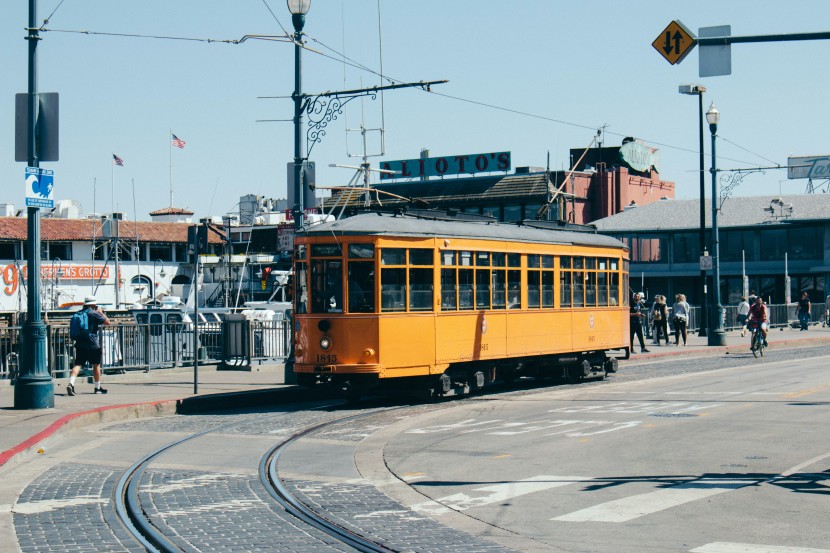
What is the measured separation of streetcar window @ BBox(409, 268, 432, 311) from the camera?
19.0m

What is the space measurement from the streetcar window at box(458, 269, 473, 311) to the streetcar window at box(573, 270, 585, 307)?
4.08 m

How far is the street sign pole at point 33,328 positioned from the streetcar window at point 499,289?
7.95 metres

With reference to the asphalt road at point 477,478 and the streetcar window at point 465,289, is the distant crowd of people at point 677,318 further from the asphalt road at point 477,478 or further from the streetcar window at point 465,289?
the asphalt road at point 477,478

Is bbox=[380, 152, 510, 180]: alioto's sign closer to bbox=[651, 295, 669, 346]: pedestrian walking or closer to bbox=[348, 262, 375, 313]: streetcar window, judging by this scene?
bbox=[651, 295, 669, 346]: pedestrian walking

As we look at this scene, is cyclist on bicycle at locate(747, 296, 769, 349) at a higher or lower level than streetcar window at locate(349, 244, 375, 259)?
lower

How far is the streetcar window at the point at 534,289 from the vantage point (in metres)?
21.9

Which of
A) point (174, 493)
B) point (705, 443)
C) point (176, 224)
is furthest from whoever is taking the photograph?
point (176, 224)

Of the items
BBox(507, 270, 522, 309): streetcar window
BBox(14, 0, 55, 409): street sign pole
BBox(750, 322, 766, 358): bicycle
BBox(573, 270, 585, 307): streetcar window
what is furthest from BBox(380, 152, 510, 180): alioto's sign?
BBox(14, 0, 55, 409): street sign pole

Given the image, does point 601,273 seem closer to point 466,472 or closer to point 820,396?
point 820,396

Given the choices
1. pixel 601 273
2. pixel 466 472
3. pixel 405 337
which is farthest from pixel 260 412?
pixel 601 273

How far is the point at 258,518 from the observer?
9.56 metres

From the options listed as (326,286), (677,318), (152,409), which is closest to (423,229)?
(326,286)

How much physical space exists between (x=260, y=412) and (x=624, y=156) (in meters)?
67.1

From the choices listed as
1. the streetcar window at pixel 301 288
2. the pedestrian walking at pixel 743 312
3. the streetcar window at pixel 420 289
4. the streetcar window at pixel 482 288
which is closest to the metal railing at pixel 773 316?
the pedestrian walking at pixel 743 312
